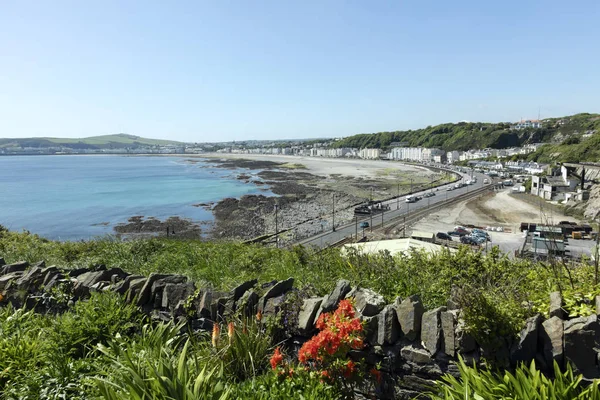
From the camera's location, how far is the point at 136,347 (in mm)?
3789

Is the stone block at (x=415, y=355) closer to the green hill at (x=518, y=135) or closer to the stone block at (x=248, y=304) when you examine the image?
the stone block at (x=248, y=304)

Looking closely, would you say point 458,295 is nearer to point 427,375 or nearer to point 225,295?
point 427,375

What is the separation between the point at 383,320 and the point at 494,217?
1882 inches

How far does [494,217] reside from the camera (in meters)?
45.3

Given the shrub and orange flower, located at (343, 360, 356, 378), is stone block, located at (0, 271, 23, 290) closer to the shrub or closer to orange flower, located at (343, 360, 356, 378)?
the shrub

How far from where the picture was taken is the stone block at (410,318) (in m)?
3.64

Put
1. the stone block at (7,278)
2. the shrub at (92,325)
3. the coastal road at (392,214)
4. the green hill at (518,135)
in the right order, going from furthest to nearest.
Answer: the green hill at (518,135), the coastal road at (392,214), the stone block at (7,278), the shrub at (92,325)

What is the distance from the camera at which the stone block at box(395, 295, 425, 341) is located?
3.64 m

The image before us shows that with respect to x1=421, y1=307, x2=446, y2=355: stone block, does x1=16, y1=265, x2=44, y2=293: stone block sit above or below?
below

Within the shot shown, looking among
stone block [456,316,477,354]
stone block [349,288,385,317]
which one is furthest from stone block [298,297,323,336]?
stone block [456,316,477,354]

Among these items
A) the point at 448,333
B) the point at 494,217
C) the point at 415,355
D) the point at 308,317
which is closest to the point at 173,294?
the point at 308,317

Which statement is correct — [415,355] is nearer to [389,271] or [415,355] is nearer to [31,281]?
[389,271]

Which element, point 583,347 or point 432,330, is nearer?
point 583,347

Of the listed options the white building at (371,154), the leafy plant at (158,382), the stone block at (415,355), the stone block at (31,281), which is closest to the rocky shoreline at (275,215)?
the stone block at (31,281)
